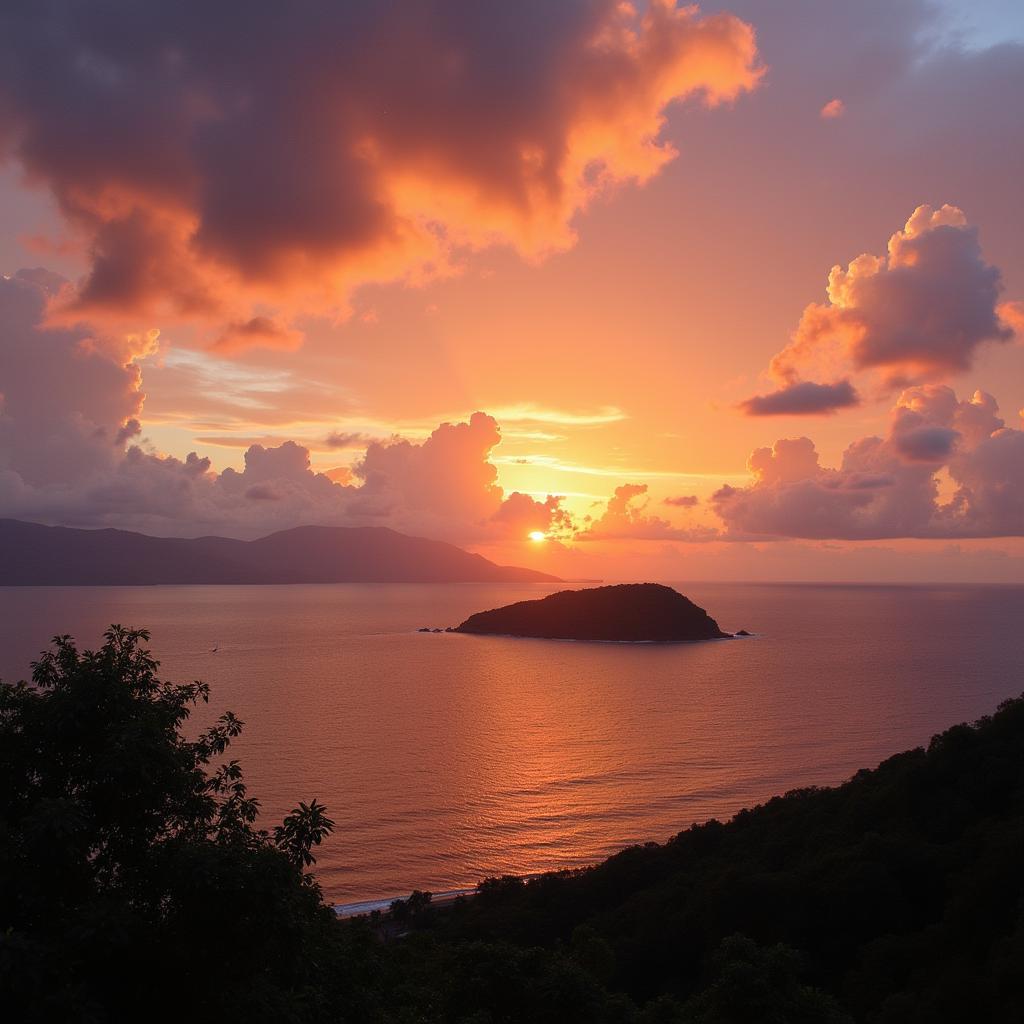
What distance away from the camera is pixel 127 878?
1314cm

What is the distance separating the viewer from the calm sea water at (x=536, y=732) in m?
57.9

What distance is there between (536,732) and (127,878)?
86.0 meters

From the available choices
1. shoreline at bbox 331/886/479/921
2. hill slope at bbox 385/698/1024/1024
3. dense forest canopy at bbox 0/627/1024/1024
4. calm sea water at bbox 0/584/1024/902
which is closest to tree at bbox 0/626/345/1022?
dense forest canopy at bbox 0/627/1024/1024

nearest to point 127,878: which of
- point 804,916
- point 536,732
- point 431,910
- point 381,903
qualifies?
point 804,916

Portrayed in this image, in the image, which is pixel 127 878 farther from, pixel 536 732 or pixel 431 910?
pixel 536 732

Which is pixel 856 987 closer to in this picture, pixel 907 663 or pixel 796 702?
pixel 796 702

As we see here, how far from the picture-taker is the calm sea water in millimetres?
57938

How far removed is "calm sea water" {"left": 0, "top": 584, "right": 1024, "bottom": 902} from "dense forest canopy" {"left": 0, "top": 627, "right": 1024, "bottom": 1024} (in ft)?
53.9

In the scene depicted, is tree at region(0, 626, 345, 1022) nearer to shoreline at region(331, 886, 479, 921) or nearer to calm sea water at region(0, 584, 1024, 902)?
shoreline at region(331, 886, 479, 921)

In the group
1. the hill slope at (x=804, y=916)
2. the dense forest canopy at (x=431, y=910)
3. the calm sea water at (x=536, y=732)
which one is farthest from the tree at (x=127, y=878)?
the calm sea water at (x=536, y=732)

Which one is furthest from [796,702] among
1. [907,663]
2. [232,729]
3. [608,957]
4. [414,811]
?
[232,729]

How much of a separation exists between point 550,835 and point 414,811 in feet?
38.1

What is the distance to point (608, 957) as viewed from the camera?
27.2 m

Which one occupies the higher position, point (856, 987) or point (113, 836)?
point (113, 836)
